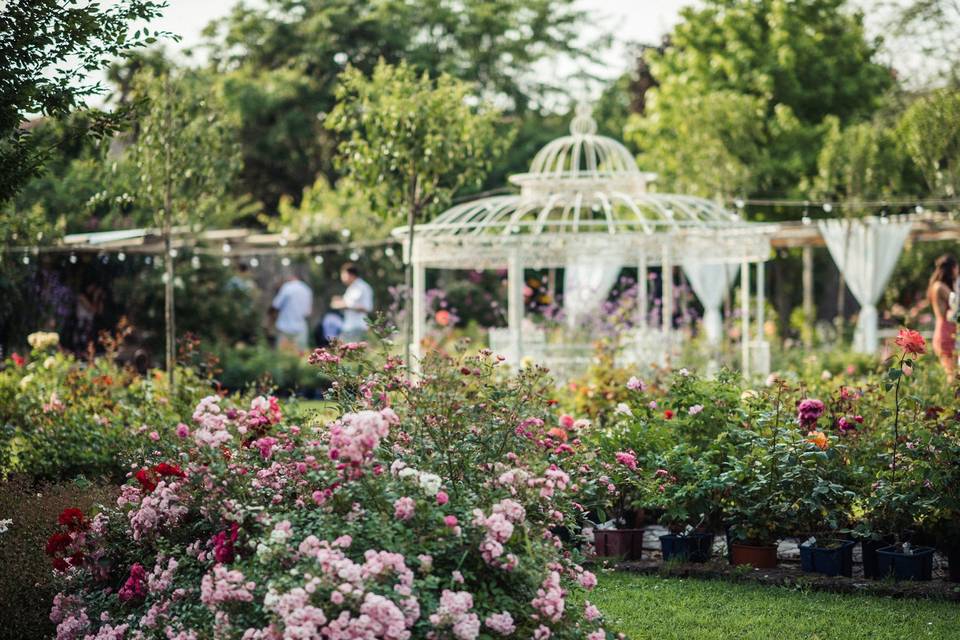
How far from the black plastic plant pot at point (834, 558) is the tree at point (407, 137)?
4.59m

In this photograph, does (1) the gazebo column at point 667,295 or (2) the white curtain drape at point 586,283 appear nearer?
(1) the gazebo column at point 667,295

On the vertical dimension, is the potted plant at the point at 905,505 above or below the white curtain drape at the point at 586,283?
below

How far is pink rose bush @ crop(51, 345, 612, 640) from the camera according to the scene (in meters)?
3.28

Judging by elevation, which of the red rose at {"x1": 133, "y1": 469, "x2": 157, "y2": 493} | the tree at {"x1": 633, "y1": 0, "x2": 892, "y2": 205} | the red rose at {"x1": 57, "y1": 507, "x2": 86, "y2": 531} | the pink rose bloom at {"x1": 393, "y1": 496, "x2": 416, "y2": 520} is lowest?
the red rose at {"x1": 57, "y1": 507, "x2": 86, "y2": 531}

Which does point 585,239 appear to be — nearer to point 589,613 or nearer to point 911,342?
point 911,342

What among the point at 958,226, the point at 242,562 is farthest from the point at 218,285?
the point at 242,562

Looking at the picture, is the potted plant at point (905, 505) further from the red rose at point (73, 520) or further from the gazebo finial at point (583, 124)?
the gazebo finial at point (583, 124)

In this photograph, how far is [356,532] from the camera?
3543 mm

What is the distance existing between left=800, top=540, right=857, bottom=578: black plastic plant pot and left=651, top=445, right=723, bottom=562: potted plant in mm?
498

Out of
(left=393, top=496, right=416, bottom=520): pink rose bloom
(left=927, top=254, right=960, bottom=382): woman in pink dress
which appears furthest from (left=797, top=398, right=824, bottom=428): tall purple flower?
(left=927, top=254, right=960, bottom=382): woman in pink dress

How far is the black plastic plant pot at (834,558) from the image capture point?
5398 mm

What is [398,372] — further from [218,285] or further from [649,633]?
[218,285]

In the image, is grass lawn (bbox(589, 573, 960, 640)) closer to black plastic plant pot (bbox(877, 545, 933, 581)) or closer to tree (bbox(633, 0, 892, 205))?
black plastic plant pot (bbox(877, 545, 933, 581))

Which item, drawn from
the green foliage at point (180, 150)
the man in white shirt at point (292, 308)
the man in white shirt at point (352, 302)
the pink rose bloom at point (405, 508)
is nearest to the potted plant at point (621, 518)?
the pink rose bloom at point (405, 508)
